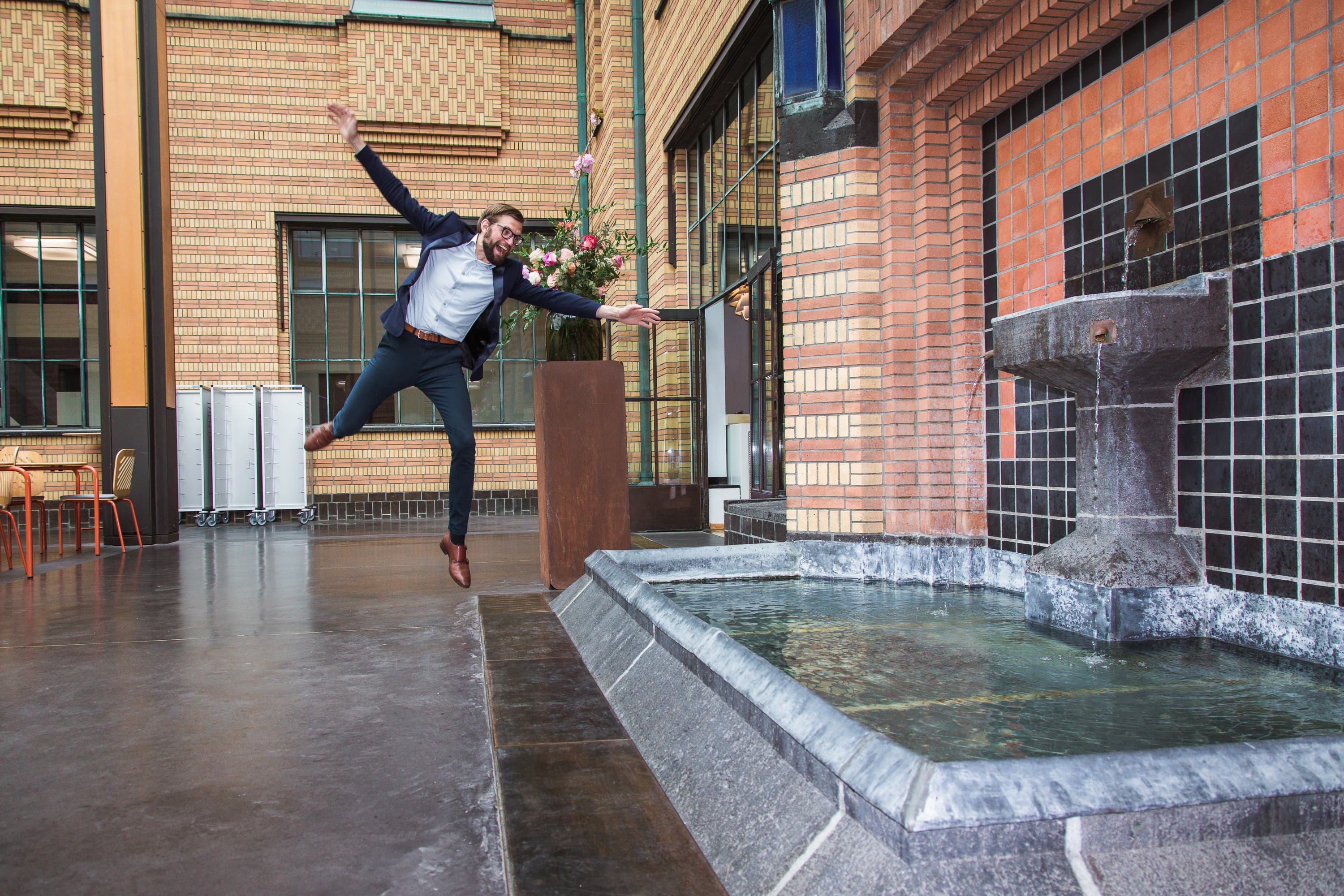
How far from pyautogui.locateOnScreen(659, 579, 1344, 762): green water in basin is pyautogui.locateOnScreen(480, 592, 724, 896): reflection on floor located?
442 millimetres

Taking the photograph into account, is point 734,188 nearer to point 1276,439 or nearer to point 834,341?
point 834,341

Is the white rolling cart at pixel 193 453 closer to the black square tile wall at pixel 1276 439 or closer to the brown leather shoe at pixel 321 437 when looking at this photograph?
the brown leather shoe at pixel 321 437

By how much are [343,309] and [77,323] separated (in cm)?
300

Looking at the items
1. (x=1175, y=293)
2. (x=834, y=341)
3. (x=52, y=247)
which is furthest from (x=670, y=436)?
(x=52, y=247)

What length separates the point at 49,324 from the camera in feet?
35.8

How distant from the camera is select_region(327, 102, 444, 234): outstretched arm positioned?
342cm

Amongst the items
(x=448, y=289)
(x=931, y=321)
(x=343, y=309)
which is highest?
(x=343, y=309)

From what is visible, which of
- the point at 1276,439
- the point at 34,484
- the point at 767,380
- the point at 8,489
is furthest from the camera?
the point at 767,380

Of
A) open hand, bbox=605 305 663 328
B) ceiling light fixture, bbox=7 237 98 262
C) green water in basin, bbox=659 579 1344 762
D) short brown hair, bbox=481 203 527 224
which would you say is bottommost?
green water in basin, bbox=659 579 1344 762

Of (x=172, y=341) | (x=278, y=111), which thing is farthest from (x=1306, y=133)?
(x=278, y=111)

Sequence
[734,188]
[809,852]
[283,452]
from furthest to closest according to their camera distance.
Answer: [283,452]
[734,188]
[809,852]

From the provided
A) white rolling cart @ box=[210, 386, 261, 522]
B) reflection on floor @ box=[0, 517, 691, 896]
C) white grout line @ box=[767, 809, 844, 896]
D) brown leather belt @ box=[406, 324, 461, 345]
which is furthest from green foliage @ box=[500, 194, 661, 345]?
white rolling cart @ box=[210, 386, 261, 522]

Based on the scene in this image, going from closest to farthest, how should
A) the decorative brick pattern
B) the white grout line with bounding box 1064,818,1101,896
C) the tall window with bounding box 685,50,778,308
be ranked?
the white grout line with bounding box 1064,818,1101,896 → the tall window with bounding box 685,50,778,308 → the decorative brick pattern

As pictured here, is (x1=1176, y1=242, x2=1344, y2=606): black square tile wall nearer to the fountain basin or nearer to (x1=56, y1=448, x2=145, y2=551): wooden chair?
the fountain basin
